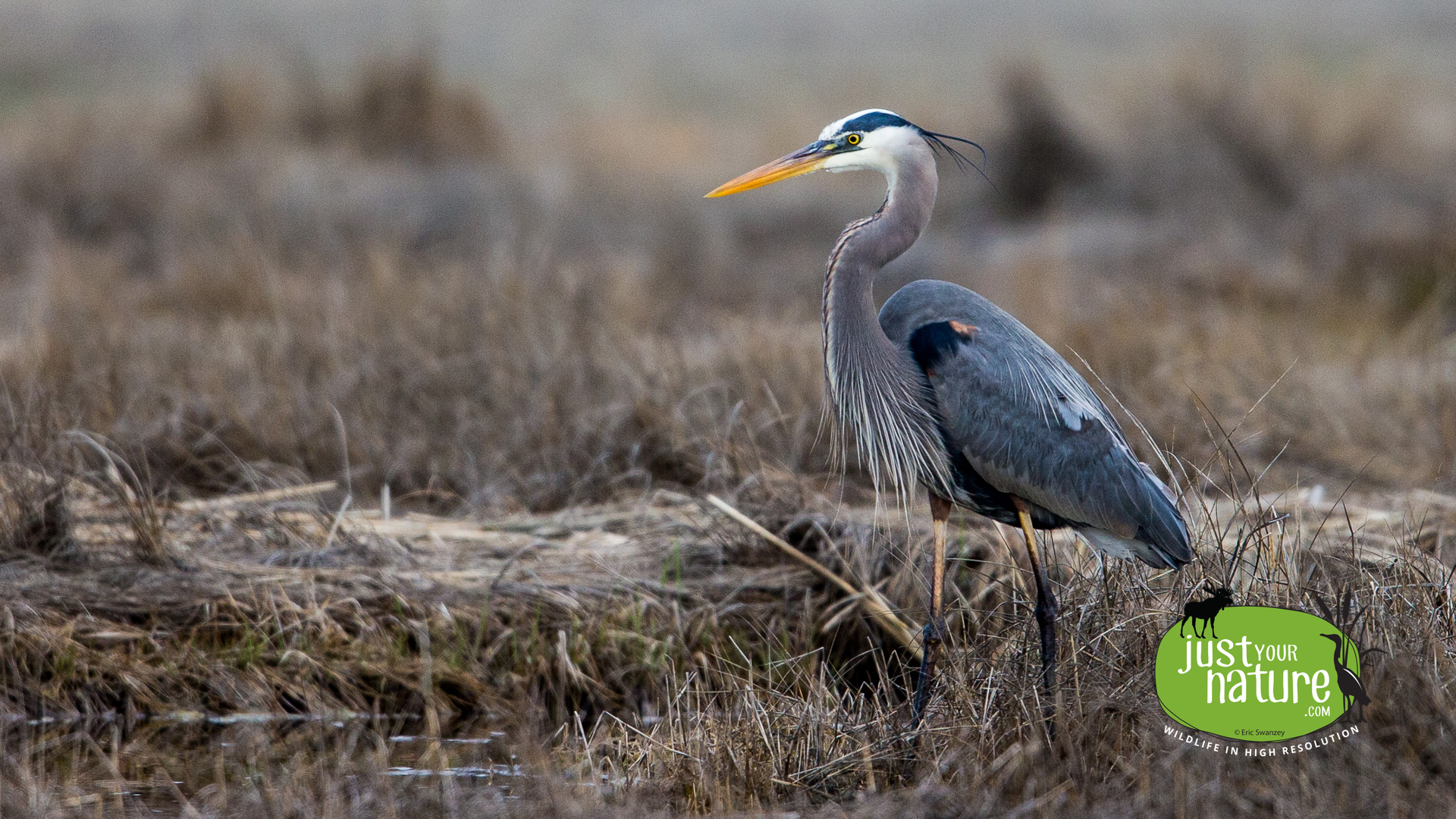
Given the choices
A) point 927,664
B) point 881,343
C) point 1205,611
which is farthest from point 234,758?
point 1205,611

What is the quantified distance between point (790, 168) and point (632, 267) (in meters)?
5.63

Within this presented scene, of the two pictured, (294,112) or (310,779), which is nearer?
(310,779)

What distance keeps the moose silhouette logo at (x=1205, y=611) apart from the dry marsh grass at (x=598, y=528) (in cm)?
10

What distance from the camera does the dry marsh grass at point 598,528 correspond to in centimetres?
349

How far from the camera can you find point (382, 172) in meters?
13.5

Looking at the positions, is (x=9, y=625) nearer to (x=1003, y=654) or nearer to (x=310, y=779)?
(x=310, y=779)

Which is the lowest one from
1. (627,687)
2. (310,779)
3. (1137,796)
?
(627,687)

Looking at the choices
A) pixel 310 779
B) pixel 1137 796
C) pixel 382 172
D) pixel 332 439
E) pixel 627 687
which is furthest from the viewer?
pixel 382 172

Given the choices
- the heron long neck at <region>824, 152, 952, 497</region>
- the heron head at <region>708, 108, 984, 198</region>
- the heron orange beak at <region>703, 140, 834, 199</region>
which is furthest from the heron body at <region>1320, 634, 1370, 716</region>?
the heron orange beak at <region>703, 140, 834, 199</region>

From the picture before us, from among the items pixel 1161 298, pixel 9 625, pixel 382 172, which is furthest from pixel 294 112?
pixel 9 625

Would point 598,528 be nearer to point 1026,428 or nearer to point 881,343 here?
point 881,343

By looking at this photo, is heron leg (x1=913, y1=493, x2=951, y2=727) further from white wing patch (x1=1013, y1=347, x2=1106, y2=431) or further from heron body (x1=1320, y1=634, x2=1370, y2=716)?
heron body (x1=1320, y1=634, x2=1370, y2=716)

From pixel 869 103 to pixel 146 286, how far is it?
12.7m

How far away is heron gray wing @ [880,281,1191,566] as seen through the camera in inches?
154
